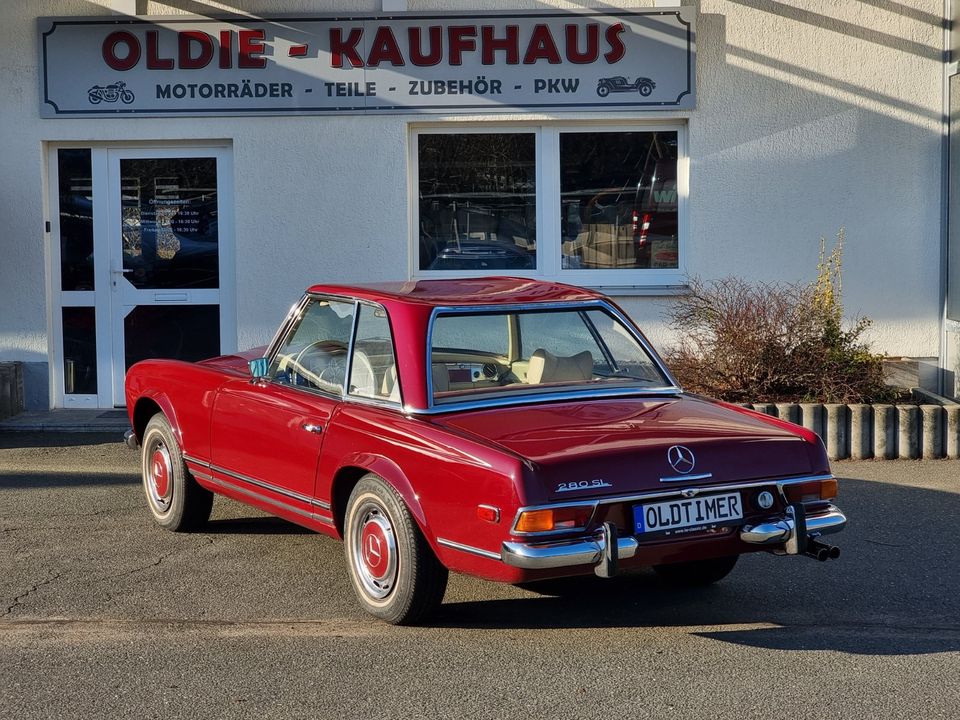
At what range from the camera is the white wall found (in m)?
10.6

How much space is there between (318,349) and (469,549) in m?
1.66

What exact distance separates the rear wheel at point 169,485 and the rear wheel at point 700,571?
102 inches

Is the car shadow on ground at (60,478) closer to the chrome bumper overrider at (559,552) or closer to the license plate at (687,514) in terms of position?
the chrome bumper overrider at (559,552)

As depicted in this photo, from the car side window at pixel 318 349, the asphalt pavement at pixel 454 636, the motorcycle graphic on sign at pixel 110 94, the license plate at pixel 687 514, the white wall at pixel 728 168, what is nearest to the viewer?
the asphalt pavement at pixel 454 636

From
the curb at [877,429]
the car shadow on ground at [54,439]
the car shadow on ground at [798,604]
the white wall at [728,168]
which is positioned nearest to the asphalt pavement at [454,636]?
the car shadow on ground at [798,604]

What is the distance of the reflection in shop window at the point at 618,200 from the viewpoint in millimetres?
10953

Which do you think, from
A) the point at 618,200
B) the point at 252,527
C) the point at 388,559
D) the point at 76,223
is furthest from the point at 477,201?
the point at 388,559

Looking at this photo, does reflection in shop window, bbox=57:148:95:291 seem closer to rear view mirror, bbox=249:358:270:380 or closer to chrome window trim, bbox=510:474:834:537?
rear view mirror, bbox=249:358:270:380

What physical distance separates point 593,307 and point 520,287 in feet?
1.27

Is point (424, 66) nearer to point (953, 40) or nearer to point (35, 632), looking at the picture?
point (953, 40)

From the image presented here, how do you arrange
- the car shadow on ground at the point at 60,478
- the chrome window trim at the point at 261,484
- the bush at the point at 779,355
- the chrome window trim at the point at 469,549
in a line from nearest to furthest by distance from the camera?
1. the chrome window trim at the point at 469,549
2. the chrome window trim at the point at 261,484
3. the car shadow on ground at the point at 60,478
4. the bush at the point at 779,355

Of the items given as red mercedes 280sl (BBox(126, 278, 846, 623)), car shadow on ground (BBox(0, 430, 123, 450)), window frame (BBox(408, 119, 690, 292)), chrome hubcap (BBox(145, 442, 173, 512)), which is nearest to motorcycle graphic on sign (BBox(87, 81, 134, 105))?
window frame (BBox(408, 119, 690, 292))

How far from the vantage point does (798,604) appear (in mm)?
5680

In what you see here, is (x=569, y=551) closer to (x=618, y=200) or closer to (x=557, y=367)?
(x=557, y=367)
